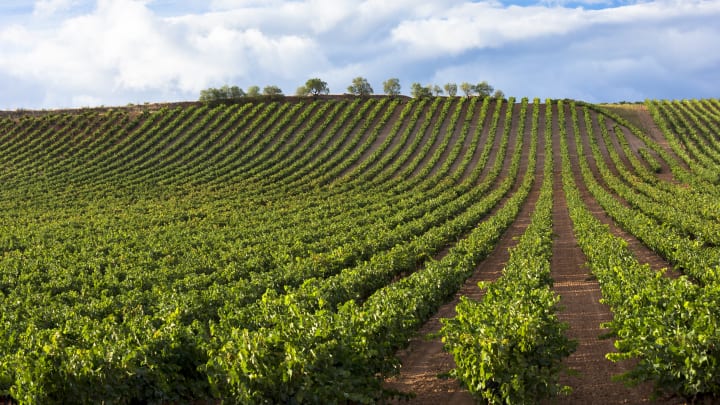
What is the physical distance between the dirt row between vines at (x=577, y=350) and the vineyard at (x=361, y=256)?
81mm

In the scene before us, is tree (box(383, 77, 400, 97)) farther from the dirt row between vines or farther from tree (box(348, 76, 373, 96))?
the dirt row between vines

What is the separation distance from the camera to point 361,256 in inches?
993

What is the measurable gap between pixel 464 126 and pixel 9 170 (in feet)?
196

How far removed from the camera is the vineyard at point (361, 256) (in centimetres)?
999

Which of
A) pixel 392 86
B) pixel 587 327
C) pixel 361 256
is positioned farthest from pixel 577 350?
pixel 392 86

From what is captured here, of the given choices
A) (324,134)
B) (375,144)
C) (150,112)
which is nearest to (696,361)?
(375,144)

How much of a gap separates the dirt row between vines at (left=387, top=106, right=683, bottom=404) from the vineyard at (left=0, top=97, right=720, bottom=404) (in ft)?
0.26

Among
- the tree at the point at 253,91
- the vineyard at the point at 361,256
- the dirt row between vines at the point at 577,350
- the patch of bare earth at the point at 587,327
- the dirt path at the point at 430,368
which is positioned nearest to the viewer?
the vineyard at the point at 361,256

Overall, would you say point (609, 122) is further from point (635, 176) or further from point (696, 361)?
point (696, 361)

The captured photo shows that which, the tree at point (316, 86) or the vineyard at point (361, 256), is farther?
the tree at point (316, 86)

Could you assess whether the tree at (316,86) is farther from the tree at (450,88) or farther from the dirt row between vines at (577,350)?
the dirt row between vines at (577,350)

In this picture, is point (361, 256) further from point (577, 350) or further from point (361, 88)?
point (361, 88)

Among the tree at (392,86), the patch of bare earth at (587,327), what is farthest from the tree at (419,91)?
the patch of bare earth at (587,327)

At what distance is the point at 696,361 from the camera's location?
9.23 m
